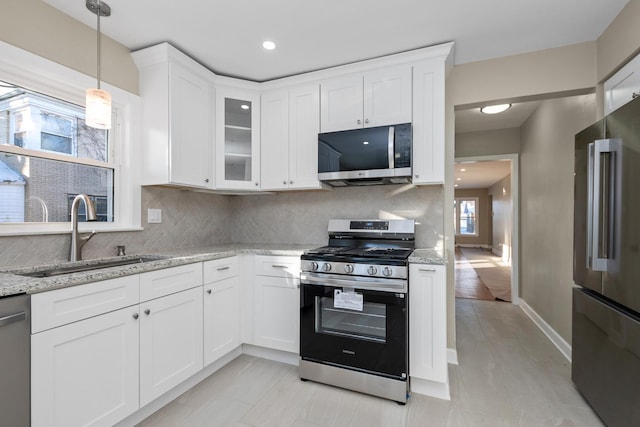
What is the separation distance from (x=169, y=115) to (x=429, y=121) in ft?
6.49

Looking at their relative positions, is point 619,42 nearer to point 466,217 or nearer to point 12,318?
point 12,318

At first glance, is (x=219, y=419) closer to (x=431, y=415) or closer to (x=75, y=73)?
(x=431, y=415)

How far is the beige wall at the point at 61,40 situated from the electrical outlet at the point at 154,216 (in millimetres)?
939

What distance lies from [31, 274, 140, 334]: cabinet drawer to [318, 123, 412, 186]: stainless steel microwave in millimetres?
1585

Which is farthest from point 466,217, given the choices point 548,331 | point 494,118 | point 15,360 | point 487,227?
point 15,360

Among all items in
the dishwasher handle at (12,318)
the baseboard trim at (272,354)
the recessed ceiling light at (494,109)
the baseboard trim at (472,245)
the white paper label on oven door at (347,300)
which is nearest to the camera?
the dishwasher handle at (12,318)

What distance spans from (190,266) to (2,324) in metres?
0.99

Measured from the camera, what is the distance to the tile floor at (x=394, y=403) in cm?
181

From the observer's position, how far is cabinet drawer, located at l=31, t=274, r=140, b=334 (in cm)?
129

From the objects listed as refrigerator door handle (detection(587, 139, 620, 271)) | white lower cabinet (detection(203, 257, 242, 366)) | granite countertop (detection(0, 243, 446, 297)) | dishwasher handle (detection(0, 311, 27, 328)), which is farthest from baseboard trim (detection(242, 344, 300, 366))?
refrigerator door handle (detection(587, 139, 620, 271))

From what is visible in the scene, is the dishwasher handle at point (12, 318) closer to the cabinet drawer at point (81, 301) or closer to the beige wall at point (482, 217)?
the cabinet drawer at point (81, 301)

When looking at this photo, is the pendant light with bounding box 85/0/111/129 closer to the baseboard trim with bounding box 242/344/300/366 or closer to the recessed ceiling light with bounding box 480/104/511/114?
the baseboard trim with bounding box 242/344/300/366

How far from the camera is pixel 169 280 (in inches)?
75.8

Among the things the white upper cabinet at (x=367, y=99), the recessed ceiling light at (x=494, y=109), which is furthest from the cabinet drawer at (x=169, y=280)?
the recessed ceiling light at (x=494, y=109)
